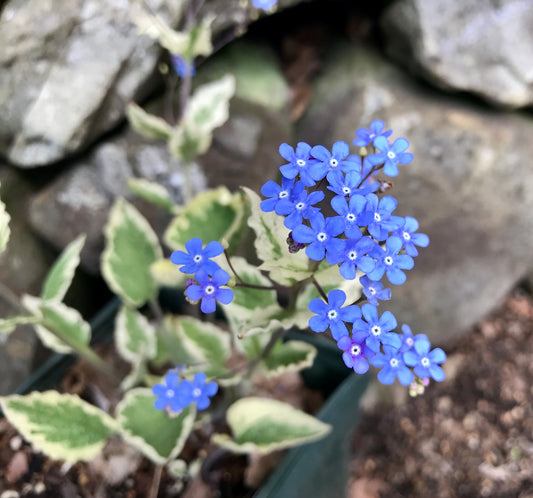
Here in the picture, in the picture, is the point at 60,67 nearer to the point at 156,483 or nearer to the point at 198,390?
the point at 198,390

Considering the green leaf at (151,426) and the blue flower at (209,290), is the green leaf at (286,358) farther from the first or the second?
the blue flower at (209,290)

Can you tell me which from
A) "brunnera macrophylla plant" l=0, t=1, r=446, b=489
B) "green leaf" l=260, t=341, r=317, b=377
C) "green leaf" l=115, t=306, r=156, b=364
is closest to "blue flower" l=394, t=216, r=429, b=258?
"brunnera macrophylla plant" l=0, t=1, r=446, b=489

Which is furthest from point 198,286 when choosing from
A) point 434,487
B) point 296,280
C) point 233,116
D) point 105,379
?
point 434,487

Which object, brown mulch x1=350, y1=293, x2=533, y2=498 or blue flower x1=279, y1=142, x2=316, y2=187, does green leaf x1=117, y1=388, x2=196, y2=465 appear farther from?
brown mulch x1=350, y1=293, x2=533, y2=498

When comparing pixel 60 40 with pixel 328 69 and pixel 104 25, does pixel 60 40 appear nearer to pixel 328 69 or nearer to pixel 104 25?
pixel 104 25

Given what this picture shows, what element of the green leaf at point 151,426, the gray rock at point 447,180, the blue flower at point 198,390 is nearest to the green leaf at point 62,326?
the green leaf at point 151,426

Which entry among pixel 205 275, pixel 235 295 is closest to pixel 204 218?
pixel 235 295
